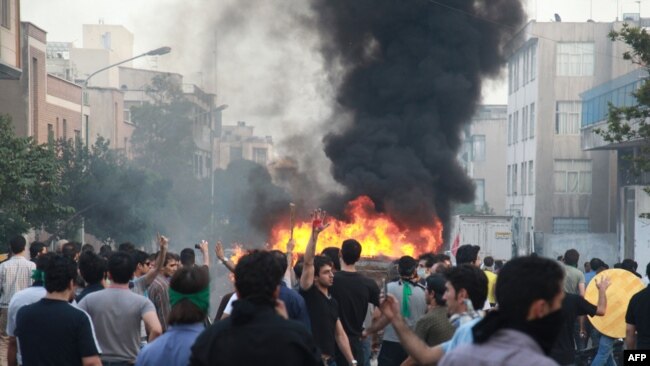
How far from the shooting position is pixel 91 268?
27.4 ft

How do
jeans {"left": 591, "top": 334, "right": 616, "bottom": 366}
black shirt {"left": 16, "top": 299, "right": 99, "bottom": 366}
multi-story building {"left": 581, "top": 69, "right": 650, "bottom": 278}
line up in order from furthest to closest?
multi-story building {"left": 581, "top": 69, "right": 650, "bottom": 278} < jeans {"left": 591, "top": 334, "right": 616, "bottom": 366} < black shirt {"left": 16, "top": 299, "right": 99, "bottom": 366}

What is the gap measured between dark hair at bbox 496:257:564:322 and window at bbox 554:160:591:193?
53.6m

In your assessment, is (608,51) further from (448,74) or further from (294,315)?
(294,315)

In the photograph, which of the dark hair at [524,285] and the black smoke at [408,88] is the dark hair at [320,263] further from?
the black smoke at [408,88]

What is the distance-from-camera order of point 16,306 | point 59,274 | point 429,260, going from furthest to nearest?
point 429,260 < point 16,306 < point 59,274

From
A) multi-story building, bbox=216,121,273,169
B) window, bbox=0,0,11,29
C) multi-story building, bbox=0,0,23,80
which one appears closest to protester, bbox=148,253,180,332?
multi-story building, bbox=0,0,23,80

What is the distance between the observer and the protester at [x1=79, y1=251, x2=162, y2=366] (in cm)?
751

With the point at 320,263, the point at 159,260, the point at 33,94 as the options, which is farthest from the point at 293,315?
the point at 33,94

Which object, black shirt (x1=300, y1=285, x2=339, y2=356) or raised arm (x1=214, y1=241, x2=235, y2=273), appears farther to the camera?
raised arm (x1=214, y1=241, x2=235, y2=273)

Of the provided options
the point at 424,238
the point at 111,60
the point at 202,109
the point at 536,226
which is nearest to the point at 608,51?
the point at 536,226

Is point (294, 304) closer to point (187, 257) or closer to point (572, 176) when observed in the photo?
point (187, 257)

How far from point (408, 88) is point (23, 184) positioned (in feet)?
50.9

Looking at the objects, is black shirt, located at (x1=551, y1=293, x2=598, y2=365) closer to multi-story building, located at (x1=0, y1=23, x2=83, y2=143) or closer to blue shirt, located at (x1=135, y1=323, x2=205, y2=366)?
blue shirt, located at (x1=135, y1=323, x2=205, y2=366)

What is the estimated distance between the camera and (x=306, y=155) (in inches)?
1590
